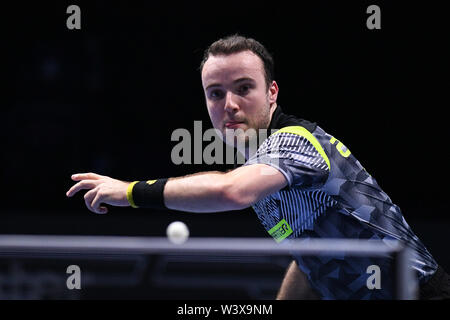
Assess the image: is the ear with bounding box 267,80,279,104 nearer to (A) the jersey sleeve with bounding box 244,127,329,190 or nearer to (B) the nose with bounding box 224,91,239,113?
(B) the nose with bounding box 224,91,239,113

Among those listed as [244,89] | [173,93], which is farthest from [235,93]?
[173,93]

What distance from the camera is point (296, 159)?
7.06 feet

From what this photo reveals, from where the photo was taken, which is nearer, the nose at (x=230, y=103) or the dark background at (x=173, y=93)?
the nose at (x=230, y=103)

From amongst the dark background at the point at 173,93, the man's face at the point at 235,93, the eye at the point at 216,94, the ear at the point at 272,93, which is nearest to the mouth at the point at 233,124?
the man's face at the point at 235,93

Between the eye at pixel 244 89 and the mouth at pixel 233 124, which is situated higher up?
the eye at pixel 244 89

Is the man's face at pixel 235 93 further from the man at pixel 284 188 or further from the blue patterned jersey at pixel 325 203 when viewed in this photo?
the blue patterned jersey at pixel 325 203

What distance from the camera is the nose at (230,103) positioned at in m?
2.52

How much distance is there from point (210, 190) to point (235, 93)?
2.38 feet

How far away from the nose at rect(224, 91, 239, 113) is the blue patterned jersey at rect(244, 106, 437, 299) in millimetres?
208

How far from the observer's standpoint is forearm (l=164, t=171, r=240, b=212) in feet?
6.32

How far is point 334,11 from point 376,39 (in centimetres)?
52

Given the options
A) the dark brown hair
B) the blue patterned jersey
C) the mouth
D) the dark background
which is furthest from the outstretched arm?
the dark background
